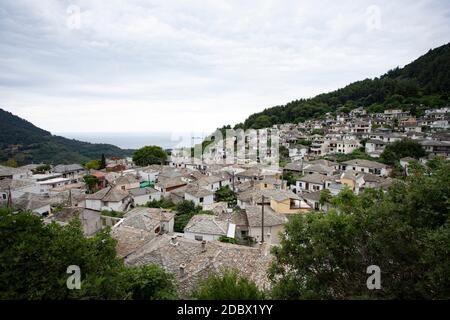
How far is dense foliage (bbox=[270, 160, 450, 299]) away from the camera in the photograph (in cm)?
764

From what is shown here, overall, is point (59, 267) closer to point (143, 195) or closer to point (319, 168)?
Result: point (143, 195)

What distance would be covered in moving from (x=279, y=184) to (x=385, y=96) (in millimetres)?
87582

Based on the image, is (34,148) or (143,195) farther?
(34,148)

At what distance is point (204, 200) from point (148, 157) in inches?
1361

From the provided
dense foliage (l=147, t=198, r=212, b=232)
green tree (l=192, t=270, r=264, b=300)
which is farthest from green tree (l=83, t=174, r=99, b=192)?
green tree (l=192, t=270, r=264, b=300)

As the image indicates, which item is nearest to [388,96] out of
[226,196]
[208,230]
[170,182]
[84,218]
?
[226,196]

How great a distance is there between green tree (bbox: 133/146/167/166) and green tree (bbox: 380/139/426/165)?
4582 centimetres

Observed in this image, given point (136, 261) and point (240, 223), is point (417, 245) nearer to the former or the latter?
point (136, 261)

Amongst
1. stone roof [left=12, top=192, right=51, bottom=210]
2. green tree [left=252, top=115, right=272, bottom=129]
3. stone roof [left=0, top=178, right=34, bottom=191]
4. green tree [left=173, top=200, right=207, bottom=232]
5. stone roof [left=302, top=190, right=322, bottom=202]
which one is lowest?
green tree [left=173, top=200, right=207, bottom=232]

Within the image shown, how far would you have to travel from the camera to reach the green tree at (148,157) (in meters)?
60.7

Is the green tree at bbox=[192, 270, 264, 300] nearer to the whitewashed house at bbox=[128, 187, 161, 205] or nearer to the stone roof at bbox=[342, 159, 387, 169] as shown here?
the whitewashed house at bbox=[128, 187, 161, 205]

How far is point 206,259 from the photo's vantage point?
13859mm

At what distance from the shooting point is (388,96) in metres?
96.5
